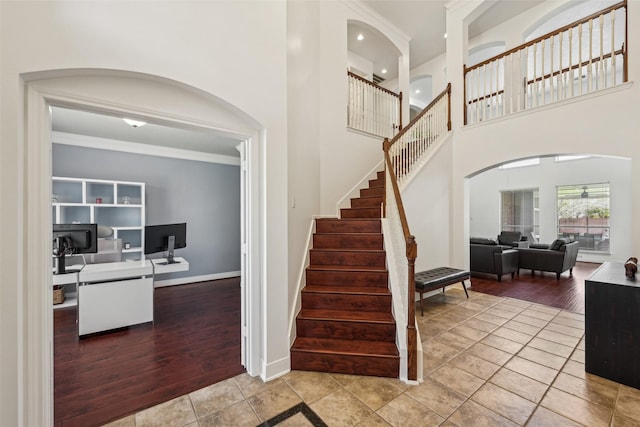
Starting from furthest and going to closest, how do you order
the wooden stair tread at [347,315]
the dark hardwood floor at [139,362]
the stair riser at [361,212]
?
the stair riser at [361,212] → the wooden stair tread at [347,315] → the dark hardwood floor at [139,362]

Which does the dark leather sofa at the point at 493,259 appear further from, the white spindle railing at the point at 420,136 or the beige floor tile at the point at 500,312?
the white spindle railing at the point at 420,136

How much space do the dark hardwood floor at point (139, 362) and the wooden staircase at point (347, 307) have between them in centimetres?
82

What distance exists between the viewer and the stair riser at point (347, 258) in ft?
10.4

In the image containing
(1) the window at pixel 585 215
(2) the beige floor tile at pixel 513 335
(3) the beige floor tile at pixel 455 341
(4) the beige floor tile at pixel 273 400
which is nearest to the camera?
(4) the beige floor tile at pixel 273 400

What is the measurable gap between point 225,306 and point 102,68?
3.65 metres

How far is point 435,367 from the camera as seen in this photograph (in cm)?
247

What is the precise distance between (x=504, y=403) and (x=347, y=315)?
4.67ft

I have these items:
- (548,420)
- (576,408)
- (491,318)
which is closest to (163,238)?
(548,420)

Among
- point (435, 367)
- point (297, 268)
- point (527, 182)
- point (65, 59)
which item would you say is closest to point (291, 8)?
point (65, 59)

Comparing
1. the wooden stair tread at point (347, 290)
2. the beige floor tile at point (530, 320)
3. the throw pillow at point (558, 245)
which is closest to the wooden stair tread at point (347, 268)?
the wooden stair tread at point (347, 290)

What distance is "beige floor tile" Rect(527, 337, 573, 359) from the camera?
2.70 metres

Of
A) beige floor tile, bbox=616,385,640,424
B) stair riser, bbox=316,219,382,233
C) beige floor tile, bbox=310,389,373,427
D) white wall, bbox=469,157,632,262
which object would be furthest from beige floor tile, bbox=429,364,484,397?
white wall, bbox=469,157,632,262

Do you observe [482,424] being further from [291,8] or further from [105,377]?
[291,8]

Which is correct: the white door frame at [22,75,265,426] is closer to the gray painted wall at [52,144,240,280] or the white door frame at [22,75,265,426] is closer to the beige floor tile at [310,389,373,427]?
the beige floor tile at [310,389,373,427]
